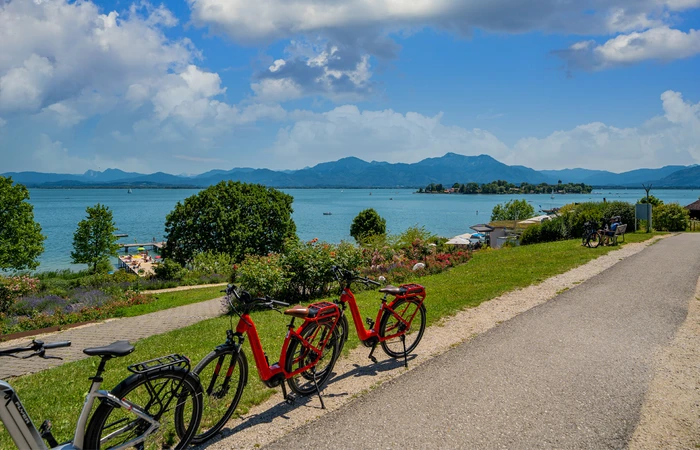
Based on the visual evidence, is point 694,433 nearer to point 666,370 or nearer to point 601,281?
point 666,370

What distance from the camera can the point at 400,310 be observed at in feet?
19.9

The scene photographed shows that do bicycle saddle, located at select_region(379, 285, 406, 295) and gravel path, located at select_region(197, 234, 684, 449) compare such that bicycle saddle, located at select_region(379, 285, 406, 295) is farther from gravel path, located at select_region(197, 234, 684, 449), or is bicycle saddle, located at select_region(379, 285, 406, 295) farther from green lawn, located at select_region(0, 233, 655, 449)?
green lawn, located at select_region(0, 233, 655, 449)

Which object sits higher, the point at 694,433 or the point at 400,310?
the point at 400,310

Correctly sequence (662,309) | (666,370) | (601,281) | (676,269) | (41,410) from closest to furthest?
(41,410)
(666,370)
(662,309)
(601,281)
(676,269)

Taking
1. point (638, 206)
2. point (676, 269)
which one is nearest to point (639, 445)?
point (676, 269)

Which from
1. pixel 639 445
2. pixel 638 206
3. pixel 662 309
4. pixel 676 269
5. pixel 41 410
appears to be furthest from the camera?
pixel 638 206

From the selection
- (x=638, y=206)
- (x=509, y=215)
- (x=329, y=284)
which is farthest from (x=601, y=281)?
(x=509, y=215)

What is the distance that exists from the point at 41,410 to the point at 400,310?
425 centimetres

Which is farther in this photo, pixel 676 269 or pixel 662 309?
pixel 676 269

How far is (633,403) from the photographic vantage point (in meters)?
4.77

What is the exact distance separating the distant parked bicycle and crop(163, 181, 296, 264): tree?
20.2 m

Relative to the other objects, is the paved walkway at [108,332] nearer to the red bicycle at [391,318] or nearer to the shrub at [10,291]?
the shrub at [10,291]

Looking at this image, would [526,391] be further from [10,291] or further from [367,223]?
[367,223]

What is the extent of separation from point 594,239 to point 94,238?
114 feet
